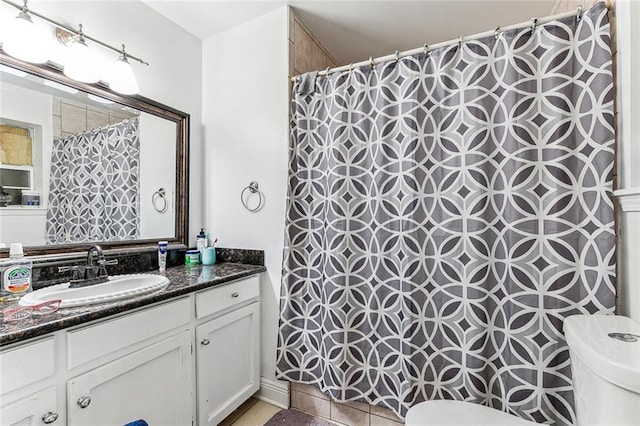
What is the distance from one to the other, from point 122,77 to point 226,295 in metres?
1.31

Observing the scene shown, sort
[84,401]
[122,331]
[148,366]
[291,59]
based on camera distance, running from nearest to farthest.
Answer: [84,401], [122,331], [148,366], [291,59]

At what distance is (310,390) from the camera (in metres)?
1.72

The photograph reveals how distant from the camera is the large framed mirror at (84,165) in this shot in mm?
1289

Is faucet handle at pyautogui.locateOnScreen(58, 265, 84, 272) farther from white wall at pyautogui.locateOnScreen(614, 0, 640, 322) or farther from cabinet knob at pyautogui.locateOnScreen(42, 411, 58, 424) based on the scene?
white wall at pyautogui.locateOnScreen(614, 0, 640, 322)

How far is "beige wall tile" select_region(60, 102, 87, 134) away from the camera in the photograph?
1448mm

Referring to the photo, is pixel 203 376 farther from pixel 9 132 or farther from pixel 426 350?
pixel 9 132

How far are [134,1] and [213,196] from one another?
1.24m

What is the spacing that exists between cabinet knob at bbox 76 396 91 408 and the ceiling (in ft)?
6.75

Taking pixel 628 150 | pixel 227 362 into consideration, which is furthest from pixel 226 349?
pixel 628 150

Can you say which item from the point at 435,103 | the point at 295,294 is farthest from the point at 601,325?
the point at 295,294

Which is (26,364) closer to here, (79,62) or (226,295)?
(226,295)

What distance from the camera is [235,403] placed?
1.61 metres

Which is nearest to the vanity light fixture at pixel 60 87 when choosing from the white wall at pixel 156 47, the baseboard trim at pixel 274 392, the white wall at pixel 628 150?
the white wall at pixel 156 47

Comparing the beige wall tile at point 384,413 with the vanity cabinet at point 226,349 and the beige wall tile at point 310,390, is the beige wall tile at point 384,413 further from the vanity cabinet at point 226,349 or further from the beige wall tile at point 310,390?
the vanity cabinet at point 226,349
